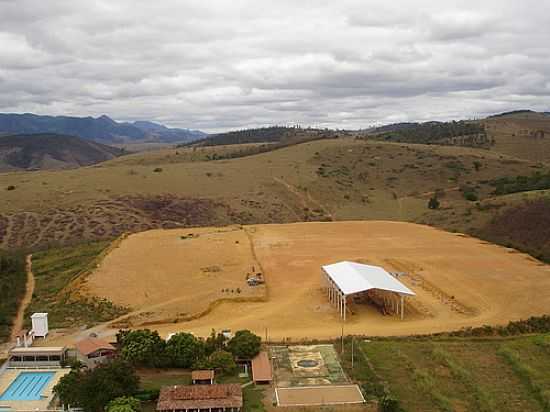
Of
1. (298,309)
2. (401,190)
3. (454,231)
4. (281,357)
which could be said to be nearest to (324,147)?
(401,190)

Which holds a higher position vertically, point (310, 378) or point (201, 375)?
point (201, 375)

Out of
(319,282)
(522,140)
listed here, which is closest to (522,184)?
(319,282)

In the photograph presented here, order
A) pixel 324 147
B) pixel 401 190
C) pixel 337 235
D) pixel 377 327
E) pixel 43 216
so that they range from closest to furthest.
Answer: pixel 377 327 < pixel 337 235 < pixel 43 216 < pixel 401 190 < pixel 324 147

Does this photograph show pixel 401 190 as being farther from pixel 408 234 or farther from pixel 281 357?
pixel 281 357

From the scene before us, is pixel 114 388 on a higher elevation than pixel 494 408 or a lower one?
higher

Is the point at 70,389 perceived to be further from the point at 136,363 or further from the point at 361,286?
the point at 361,286

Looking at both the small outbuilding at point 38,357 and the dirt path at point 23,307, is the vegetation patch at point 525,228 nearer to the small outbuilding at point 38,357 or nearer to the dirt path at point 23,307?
the small outbuilding at point 38,357

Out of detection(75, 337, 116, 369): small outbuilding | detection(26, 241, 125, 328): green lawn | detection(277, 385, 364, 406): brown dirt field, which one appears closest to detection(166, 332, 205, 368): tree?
detection(75, 337, 116, 369): small outbuilding
